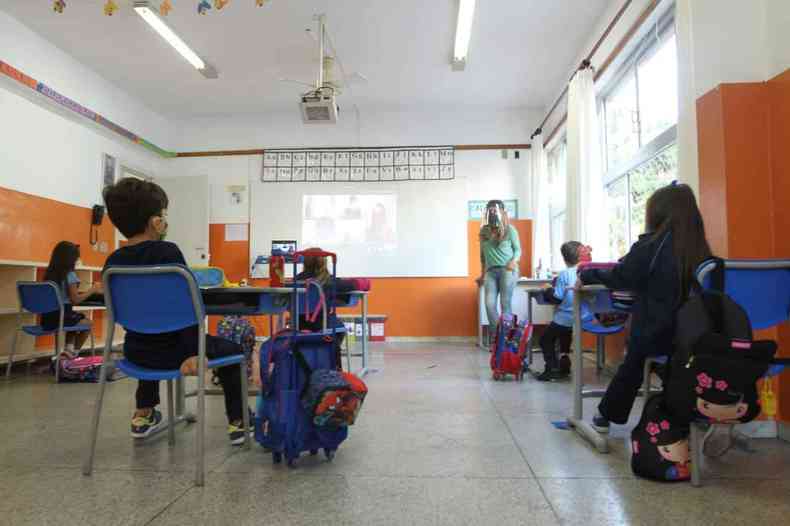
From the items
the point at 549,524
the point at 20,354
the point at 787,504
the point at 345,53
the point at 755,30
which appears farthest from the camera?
the point at 345,53

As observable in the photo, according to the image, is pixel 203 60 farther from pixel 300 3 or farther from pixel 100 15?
pixel 300 3

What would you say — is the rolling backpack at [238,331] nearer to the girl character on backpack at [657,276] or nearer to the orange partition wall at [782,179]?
the girl character on backpack at [657,276]

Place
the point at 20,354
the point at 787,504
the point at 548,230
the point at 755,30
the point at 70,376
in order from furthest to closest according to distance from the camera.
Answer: the point at 548,230 → the point at 20,354 → the point at 70,376 → the point at 755,30 → the point at 787,504

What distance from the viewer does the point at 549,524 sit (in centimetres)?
124

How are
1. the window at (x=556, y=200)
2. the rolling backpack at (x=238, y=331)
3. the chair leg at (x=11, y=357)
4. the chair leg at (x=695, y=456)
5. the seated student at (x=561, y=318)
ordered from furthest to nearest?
the window at (x=556, y=200), the chair leg at (x=11, y=357), the seated student at (x=561, y=318), the rolling backpack at (x=238, y=331), the chair leg at (x=695, y=456)

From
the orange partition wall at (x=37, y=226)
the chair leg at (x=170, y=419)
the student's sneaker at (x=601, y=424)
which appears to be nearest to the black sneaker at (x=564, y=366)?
the student's sneaker at (x=601, y=424)

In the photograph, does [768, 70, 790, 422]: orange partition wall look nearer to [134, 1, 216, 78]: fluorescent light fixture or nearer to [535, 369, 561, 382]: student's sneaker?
[535, 369, 561, 382]: student's sneaker

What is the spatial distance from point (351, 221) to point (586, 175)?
11.0ft

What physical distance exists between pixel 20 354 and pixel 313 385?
157 inches

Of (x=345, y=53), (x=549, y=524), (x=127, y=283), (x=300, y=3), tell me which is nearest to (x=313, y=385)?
(x=127, y=283)

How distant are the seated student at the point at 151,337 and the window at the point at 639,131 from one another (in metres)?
2.88

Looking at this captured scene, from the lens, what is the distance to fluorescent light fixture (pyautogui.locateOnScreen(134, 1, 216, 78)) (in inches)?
167

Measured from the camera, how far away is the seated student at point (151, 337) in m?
1.72

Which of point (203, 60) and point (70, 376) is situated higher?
point (203, 60)
